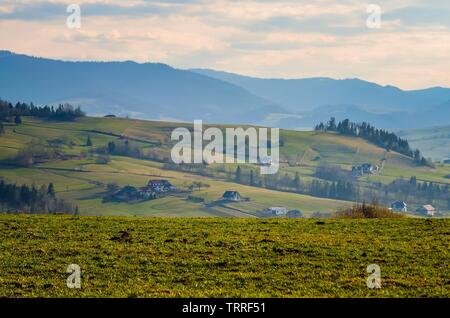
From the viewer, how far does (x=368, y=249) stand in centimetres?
2823

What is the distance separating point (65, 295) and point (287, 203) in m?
167

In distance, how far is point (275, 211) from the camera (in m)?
173

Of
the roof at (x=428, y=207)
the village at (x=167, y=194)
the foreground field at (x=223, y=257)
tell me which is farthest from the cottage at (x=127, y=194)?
the foreground field at (x=223, y=257)

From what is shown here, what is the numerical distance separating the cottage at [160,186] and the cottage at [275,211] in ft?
88.9

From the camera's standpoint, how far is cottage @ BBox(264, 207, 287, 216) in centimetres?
17055

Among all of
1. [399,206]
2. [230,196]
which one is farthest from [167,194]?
[399,206]

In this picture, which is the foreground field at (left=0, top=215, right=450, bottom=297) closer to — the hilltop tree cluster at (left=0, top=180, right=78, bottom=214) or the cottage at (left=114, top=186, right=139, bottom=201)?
the hilltop tree cluster at (left=0, top=180, right=78, bottom=214)

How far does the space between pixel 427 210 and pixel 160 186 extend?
6911 cm

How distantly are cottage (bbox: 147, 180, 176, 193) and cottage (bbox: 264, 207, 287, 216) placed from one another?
27.1 m

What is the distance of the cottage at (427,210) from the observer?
192625mm

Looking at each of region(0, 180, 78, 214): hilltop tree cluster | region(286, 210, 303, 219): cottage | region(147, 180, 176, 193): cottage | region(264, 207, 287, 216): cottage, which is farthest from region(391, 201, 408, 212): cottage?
region(0, 180, 78, 214): hilltop tree cluster

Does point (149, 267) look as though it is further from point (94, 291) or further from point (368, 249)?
point (368, 249)

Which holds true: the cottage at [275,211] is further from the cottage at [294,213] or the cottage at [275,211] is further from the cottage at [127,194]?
the cottage at [127,194]

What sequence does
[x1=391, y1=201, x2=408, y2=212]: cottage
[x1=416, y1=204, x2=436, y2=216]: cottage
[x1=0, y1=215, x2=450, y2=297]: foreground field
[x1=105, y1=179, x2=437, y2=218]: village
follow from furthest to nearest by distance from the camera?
[x1=416, y1=204, x2=436, y2=216]: cottage
[x1=391, y1=201, x2=408, y2=212]: cottage
[x1=105, y1=179, x2=437, y2=218]: village
[x1=0, y1=215, x2=450, y2=297]: foreground field
